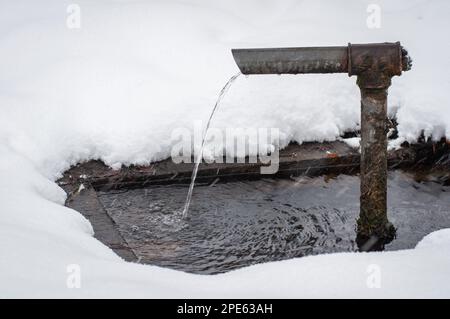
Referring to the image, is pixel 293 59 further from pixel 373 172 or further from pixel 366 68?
pixel 373 172

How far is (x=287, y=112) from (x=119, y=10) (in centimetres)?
303

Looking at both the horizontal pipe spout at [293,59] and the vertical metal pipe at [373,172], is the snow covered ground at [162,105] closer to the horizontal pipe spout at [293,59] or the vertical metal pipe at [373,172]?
the vertical metal pipe at [373,172]

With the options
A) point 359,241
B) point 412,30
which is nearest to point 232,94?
point 359,241

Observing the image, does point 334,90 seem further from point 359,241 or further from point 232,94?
point 359,241

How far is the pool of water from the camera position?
4.06m

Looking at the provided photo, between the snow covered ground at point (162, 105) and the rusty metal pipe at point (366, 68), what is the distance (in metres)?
0.73

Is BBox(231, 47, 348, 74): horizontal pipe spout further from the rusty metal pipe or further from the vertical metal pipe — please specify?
the vertical metal pipe

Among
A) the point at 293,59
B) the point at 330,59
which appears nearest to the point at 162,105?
the point at 293,59

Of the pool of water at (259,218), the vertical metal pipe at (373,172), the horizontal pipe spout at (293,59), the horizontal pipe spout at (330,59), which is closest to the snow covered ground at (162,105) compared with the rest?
the pool of water at (259,218)

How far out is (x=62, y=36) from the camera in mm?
6785

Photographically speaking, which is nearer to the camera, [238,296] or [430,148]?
[238,296]

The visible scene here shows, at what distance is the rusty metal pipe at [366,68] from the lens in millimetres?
3809

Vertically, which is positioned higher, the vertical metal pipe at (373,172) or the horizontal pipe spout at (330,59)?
the horizontal pipe spout at (330,59)
